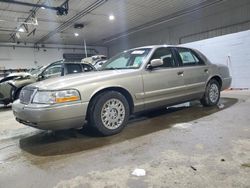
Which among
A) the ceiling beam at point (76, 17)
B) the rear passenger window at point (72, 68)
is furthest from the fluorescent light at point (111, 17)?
the rear passenger window at point (72, 68)

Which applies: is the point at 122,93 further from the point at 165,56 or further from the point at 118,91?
the point at 165,56

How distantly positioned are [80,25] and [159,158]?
9.92 m

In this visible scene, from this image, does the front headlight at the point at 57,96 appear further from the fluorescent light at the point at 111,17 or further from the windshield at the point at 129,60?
the fluorescent light at the point at 111,17

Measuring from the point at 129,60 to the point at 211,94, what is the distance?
6.46 ft

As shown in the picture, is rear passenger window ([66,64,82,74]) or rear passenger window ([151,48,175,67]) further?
rear passenger window ([66,64,82,74])

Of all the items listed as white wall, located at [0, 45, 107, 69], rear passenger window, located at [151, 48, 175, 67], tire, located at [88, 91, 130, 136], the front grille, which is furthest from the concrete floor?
white wall, located at [0, 45, 107, 69]

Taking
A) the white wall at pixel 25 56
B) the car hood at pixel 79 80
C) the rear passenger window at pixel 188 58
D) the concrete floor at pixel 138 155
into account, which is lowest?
the concrete floor at pixel 138 155

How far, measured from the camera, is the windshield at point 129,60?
3445mm

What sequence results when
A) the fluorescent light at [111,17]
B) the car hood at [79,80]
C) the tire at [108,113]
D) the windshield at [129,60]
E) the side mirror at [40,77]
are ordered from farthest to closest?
the fluorescent light at [111,17], the side mirror at [40,77], the windshield at [129,60], the tire at [108,113], the car hood at [79,80]

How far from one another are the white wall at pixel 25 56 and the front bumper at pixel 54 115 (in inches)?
533

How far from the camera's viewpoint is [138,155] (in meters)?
2.28

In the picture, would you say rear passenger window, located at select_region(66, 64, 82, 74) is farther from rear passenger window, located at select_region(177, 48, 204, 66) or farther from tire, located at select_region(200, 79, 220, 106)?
tire, located at select_region(200, 79, 220, 106)

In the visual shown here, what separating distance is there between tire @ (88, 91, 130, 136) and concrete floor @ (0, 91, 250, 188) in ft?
0.45

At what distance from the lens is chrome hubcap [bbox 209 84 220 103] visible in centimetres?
437
